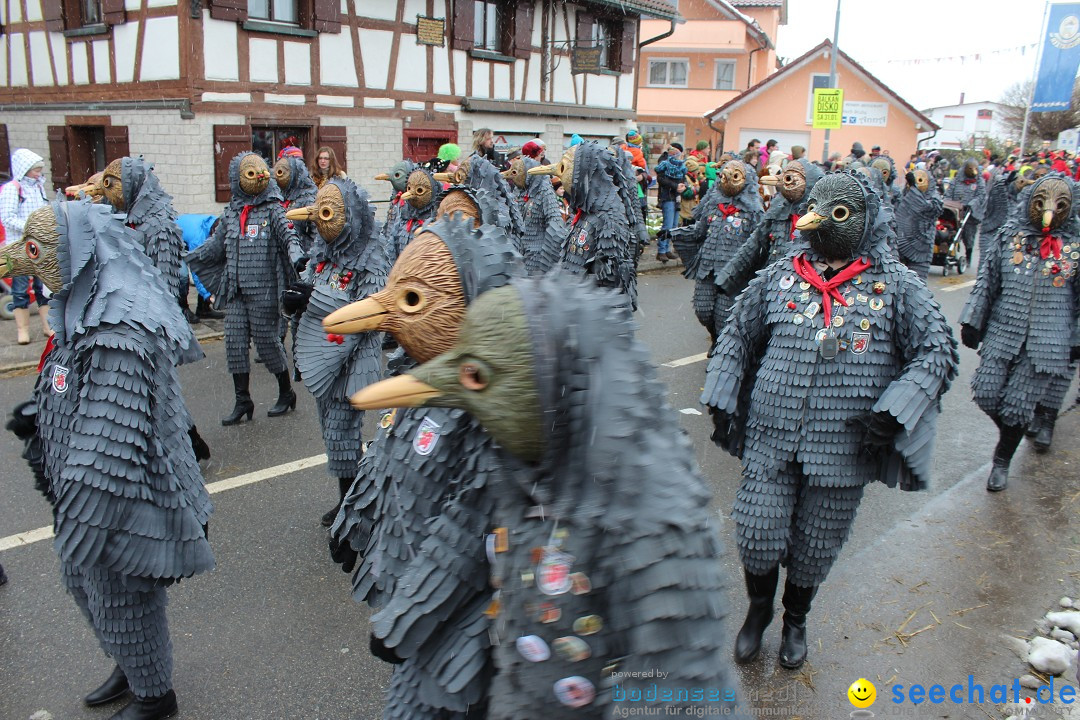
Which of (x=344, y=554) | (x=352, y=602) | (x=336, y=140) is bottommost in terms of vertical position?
(x=352, y=602)

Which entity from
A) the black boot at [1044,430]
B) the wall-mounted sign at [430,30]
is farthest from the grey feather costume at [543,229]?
the wall-mounted sign at [430,30]

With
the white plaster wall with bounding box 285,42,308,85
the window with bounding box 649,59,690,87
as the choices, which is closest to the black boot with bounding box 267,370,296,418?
the white plaster wall with bounding box 285,42,308,85

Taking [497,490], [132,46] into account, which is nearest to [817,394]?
[497,490]

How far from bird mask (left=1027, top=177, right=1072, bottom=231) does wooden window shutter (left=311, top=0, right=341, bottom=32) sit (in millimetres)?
11313

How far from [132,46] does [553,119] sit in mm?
8896

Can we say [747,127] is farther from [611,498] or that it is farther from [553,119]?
Answer: [611,498]

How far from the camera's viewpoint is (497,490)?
1.89 metres

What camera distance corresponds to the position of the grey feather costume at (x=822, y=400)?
351 cm

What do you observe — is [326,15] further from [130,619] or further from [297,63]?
[130,619]

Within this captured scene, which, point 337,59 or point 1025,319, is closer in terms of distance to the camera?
point 1025,319

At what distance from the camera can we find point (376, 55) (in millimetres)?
14547

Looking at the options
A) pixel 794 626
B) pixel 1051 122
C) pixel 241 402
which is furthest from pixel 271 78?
pixel 1051 122

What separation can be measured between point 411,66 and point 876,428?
44.9ft

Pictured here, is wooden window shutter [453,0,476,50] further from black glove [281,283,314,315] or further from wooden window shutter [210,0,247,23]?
black glove [281,283,314,315]
